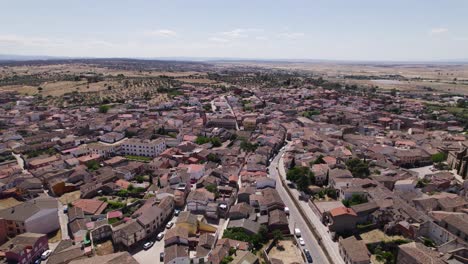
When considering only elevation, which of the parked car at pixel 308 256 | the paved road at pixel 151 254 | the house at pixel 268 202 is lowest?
the paved road at pixel 151 254

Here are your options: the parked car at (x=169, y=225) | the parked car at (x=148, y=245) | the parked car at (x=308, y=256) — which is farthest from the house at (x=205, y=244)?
the parked car at (x=308, y=256)

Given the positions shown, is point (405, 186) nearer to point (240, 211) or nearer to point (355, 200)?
point (355, 200)

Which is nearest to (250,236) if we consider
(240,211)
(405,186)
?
(240,211)

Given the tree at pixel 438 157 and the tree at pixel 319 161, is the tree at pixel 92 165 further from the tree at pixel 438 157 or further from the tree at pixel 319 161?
the tree at pixel 438 157

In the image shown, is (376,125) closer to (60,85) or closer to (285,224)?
→ (285,224)

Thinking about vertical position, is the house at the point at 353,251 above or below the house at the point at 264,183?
below

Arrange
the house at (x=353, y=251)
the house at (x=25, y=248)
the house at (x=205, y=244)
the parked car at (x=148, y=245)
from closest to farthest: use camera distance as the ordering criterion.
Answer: the house at (x=25, y=248)
the house at (x=353, y=251)
the house at (x=205, y=244)
the parked car at (x=148, y=245)

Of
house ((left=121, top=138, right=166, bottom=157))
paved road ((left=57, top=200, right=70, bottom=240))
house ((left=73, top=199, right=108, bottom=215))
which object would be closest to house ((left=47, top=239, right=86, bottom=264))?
paved road ((left=57, top=200, right=70, bottom=240))
